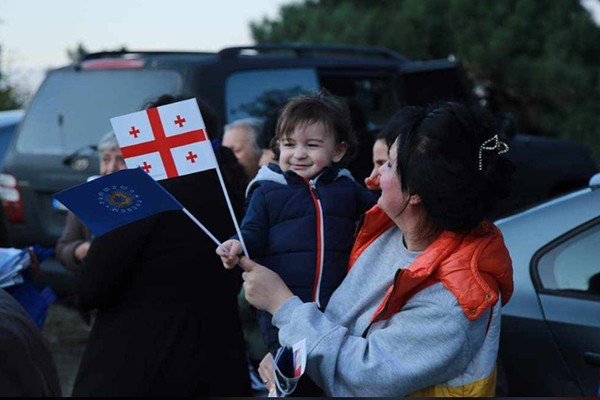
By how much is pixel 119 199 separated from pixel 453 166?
2.90 feet

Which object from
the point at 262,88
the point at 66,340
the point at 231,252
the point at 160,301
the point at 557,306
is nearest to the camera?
the point at 231,252

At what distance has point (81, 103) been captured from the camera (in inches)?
270

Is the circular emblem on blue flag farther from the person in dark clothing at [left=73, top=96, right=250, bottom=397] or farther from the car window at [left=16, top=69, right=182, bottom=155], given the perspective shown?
the car window at [left=16, top=69, right=182, bottom=155]

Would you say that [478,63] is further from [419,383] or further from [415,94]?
[419,383]

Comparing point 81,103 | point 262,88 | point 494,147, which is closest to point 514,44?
point 262,88

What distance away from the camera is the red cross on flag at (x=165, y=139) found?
274 cm

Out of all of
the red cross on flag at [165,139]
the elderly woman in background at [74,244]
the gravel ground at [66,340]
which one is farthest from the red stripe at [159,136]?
the gravel ground at [66,340]

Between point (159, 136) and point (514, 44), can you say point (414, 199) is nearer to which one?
point (159, 136)

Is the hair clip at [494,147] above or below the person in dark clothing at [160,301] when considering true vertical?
above

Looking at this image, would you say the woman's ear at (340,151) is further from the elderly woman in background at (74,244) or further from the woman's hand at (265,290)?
the elderly woman in background at (74,244)

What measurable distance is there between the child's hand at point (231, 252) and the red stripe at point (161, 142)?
0.30 m

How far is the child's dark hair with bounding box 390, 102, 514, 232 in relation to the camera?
2.38 m

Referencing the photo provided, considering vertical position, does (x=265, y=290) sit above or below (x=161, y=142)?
below

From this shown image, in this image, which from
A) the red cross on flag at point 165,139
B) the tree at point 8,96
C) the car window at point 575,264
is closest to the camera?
the red cross on flag at point 165,139
